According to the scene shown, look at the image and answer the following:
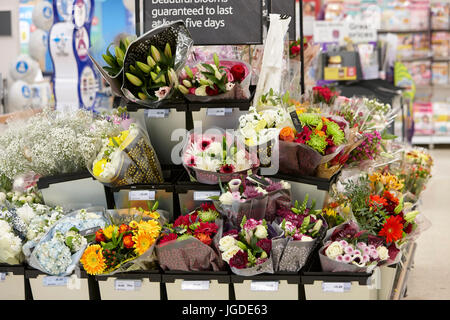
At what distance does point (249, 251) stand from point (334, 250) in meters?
0.33

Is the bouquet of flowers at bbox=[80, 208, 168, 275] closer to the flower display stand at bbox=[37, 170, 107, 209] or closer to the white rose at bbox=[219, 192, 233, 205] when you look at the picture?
the white rose at bbox=[219, 192, 233, 205]

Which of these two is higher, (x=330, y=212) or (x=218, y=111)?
(x=218, y=111)

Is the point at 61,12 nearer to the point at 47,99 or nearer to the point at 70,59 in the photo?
the point at 70,59

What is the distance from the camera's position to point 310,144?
2.56m

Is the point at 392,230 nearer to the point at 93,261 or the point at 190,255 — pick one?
the point at 190,255

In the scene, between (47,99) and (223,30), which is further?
(47,99)

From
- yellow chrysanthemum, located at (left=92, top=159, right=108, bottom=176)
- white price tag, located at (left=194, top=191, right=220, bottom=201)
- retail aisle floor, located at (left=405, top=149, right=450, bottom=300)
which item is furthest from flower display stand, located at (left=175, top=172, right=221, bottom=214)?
retail aisle floor, located at (left=405, top=149, right=450, bottom=300)

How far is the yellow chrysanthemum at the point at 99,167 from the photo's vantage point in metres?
2.62

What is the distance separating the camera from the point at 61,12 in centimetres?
643

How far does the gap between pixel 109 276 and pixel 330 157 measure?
1.05 meters

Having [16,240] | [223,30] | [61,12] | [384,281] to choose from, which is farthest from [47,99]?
Answer: [384,281]

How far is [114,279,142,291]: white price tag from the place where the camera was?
2387 mm

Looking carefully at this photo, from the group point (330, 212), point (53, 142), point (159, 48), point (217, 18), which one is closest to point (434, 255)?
A: point (330, 212)

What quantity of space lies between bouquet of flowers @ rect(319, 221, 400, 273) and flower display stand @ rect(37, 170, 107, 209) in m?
1.08
